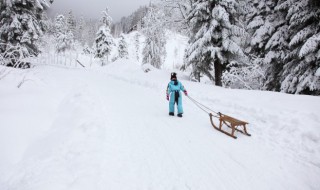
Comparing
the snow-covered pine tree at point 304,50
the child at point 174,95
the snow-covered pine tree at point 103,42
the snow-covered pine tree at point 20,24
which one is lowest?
the child at point 174,95

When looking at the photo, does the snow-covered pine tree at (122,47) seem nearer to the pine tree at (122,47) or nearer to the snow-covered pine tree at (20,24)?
the pine tree at (122,47)

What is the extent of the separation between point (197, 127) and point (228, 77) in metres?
8.42

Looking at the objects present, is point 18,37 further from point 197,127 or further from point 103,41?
point 103,41

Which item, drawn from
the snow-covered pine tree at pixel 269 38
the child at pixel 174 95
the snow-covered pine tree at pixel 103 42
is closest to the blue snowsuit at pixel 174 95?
the child at pixel 174 95

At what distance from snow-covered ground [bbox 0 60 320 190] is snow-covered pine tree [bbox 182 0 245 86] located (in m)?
6.23

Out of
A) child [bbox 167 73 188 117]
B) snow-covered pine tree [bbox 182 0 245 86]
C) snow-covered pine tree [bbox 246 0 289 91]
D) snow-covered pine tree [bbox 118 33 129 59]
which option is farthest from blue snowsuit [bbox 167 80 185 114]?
snow-covered pine tree [bbox 118 33 129 59]

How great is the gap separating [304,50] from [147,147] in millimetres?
8842

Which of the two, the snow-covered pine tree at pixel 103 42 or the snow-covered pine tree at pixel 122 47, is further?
the snow-covered pine tree at pixel 122 47

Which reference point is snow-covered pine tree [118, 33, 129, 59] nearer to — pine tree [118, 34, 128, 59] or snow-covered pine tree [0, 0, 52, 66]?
pine tree [118, 34, 128, 59]

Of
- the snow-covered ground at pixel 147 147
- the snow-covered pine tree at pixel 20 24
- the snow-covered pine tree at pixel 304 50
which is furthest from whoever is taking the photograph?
the snow-covered pine tree at pixel 20 24

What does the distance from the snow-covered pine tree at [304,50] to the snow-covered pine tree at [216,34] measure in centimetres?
319

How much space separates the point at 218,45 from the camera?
14.8 metres

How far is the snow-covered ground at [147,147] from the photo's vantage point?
13.2 ft

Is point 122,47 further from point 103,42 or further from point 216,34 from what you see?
point 216,34
